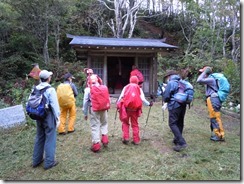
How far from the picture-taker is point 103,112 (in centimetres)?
430

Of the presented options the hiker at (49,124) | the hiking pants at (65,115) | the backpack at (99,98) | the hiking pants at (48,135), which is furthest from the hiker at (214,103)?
the hiking pants at (65,115)

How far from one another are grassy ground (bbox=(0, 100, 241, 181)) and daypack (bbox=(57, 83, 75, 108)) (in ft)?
2.57

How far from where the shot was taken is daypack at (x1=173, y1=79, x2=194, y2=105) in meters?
4.10

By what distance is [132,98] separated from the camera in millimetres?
4316

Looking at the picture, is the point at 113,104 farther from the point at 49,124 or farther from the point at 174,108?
the point at 49,124

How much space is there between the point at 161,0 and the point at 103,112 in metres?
21.4

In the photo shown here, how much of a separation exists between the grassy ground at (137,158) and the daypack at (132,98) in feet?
2.68

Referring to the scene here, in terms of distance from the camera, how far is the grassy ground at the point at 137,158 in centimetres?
327

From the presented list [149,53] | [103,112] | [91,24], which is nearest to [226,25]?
[149,53]

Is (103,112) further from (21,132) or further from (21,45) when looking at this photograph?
(21,45)

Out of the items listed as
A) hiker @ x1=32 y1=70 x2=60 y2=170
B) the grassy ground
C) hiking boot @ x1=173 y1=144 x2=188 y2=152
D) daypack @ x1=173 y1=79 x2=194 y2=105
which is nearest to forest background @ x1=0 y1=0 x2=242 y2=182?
the grassy ground

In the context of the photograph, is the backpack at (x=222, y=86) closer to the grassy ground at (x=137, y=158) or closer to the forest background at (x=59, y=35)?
the grassy ground at (x=137, y=158)

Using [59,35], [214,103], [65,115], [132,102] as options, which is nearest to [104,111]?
[132,102]

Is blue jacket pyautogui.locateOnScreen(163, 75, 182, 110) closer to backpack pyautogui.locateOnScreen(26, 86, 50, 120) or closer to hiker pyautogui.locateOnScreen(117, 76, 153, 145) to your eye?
hiker pyautogui.locateOnScreen(117, 76, 153, 145)
